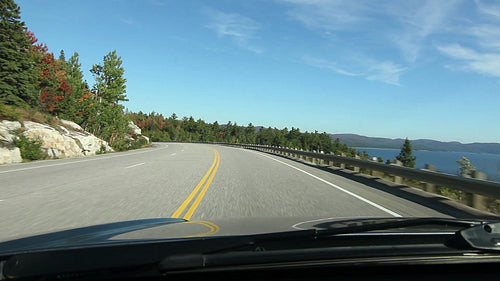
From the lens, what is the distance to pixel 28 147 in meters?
19.6

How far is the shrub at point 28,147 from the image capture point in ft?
63.7

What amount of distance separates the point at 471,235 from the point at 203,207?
5.53m

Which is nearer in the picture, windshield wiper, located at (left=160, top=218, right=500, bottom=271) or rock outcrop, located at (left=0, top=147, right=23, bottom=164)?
windshield wiper, located at (left=160, top=218, right=500, bottom=271)

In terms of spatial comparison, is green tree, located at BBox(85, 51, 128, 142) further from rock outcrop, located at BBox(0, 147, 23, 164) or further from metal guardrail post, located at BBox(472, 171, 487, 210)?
metal guardrail post, located at BBox(472, 171, 487, 210)

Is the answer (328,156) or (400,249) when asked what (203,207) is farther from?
(328,156)

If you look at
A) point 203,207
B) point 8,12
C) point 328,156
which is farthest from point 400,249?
point 8,12

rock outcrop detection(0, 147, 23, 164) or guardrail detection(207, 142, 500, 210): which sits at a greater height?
guardrail detection(207, 142, 500, 210)

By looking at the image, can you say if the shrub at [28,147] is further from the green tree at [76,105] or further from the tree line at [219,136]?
the tree line at [219,136]

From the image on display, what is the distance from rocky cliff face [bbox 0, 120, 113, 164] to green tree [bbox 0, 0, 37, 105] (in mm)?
7850

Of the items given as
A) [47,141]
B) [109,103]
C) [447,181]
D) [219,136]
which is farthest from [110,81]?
[219,136]

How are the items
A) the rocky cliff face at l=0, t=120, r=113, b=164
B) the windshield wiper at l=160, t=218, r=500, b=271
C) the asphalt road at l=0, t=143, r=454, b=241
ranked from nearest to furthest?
the windshield wiper at l=160, t=218, r=500, b=271, the asphalt road at l=0, t=143, r=454, b=241, the rocky cliff face at l=0, t=120, r=113, b=164

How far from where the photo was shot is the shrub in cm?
1941

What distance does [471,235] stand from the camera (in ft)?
8.31

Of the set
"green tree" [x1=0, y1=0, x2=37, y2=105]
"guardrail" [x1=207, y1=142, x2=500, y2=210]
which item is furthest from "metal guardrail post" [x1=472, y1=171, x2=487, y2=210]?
"green tree" [x1=0, y1=0, x2=37, y2=105]
